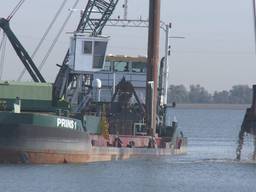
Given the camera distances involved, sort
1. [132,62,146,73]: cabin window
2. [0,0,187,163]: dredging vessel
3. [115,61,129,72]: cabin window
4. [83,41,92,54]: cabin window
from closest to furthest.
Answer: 1. [0,0,187,163]: dredging vessel
2. [83,41,92,54]: cabin window
3. [115,61,129,72]: cabin window
4. [132,62,146,73]: cabin window

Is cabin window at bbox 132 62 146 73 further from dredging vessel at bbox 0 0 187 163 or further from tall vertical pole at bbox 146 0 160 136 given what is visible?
tall vertical pole at bbox 146 0 160 136

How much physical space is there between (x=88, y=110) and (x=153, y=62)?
4661 mm

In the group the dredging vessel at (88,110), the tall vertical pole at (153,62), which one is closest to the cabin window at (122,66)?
the dredging vessel at (88,110)

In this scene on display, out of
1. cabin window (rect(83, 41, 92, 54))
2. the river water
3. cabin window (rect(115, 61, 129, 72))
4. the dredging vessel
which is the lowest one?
the river water

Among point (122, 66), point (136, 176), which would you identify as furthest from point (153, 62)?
point (136, 176)

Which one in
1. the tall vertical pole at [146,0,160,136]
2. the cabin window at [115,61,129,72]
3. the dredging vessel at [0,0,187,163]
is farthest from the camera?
the cabin window at [115,61,129,72]

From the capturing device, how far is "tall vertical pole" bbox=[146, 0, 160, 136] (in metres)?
63.1

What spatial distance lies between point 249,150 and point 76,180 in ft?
76.3

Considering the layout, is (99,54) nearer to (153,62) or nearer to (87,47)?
(87,47)

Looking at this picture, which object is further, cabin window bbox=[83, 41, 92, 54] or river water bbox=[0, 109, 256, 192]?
cabin window bbox=[83, 41, 92, 54]

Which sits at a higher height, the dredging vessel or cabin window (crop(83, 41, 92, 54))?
cabin window (crop(83, 41, 92, 54))

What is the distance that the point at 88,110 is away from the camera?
6206cm

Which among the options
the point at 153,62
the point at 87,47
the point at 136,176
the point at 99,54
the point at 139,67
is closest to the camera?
the point at 136,176

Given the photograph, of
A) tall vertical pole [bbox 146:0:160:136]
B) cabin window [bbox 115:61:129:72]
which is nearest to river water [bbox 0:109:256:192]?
tall vertical pole [bbox 146:0:160:136]
